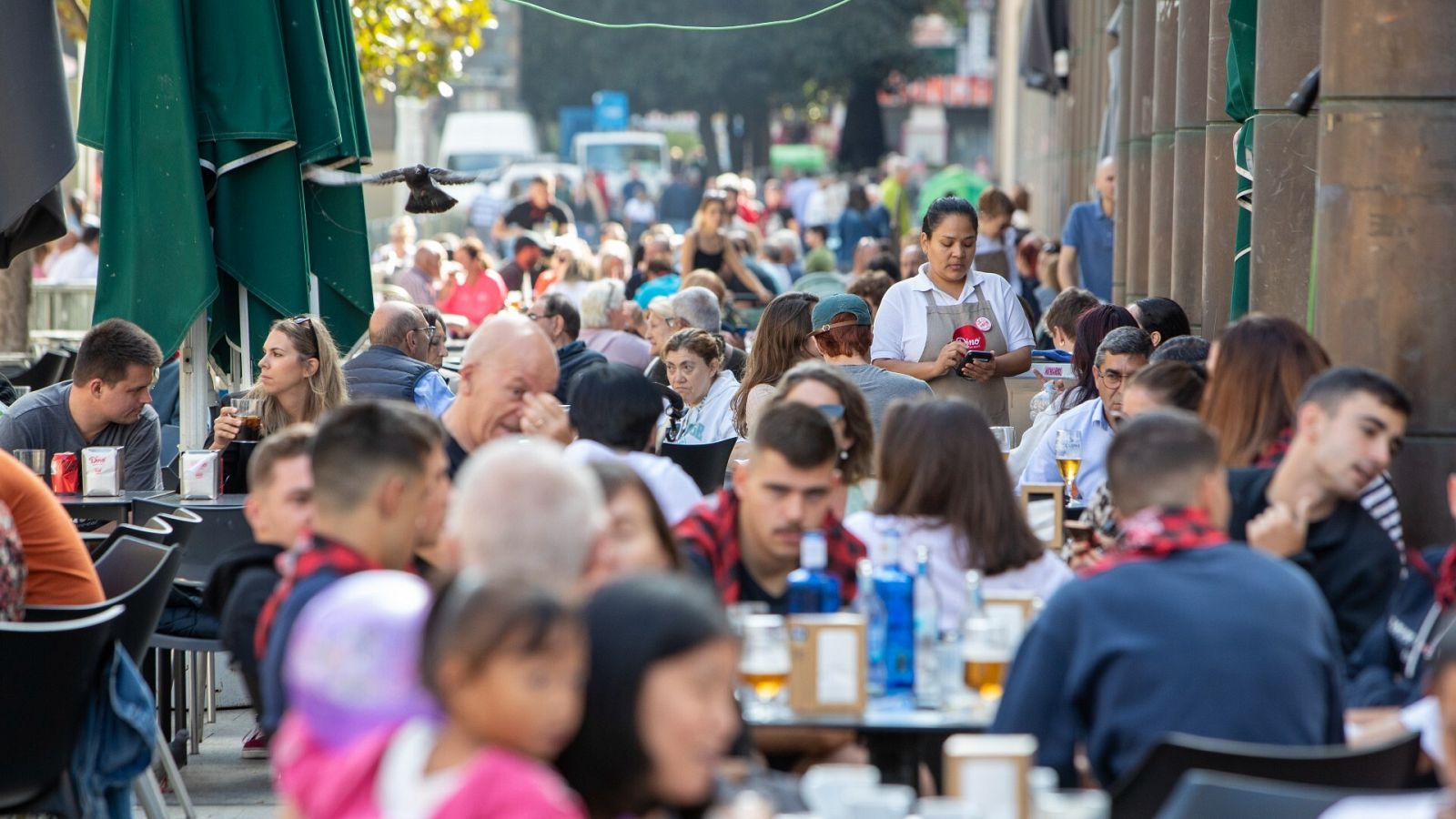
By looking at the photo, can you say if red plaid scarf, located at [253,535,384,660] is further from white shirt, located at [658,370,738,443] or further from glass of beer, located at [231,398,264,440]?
white shirt, located at [658,370,738,443]

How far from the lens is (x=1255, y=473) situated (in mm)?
4871

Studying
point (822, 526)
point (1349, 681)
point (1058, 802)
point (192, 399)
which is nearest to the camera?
point (1058, 802)

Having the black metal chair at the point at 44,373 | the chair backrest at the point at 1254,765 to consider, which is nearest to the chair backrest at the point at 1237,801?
the chair backrest at the point at 1254,765

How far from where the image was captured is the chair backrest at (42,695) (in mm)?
4594

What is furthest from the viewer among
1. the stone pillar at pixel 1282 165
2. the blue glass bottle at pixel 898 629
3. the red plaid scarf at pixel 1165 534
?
the stone pillar at pixel 1282 165

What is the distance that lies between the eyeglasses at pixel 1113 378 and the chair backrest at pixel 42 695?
3579mm

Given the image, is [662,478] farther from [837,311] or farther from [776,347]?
[776,347]

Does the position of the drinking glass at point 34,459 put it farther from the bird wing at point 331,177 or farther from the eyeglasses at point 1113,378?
the eyeglasses at point 1113,378

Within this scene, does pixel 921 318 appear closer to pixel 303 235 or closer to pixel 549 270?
pixel 303 235

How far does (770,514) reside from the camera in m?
4.53

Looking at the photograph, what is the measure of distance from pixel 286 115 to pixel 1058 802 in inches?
201

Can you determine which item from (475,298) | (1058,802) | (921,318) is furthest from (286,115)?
(475,298)

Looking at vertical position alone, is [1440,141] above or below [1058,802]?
above

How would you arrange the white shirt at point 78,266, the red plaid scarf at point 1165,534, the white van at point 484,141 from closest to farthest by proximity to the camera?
the red plaid scarf at point 1165,534 < the white shirt at point 78,266 < the white van at point 484,141
